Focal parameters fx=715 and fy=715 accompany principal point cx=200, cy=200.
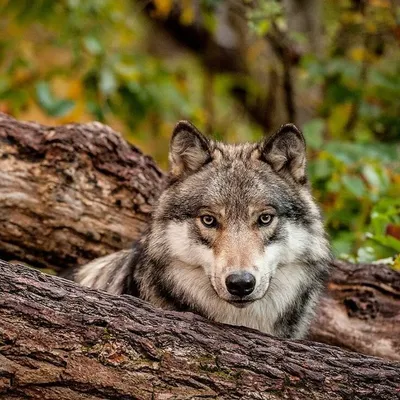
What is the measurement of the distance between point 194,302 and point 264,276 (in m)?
0.61

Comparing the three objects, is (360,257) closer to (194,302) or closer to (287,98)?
(194,302)

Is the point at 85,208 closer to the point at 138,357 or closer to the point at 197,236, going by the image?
the point at 197,236

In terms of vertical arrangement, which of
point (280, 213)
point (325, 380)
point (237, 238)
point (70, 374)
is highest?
point (280, 213)

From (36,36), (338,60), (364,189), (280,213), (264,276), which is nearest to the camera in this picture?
(264,276)

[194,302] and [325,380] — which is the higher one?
[194,302]

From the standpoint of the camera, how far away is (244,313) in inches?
176

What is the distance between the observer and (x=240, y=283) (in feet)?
12.7

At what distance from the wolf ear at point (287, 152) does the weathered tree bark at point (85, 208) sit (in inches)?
51.7

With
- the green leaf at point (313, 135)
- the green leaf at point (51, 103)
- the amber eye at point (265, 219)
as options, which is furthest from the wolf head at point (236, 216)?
the green leaf at point (51, 103)

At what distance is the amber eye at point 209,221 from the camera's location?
4289 millimetres

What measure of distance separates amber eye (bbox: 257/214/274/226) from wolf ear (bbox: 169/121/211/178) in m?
0.61

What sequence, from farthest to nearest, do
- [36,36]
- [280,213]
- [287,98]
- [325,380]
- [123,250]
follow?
[36,36], [287,98], [123,250], [280,213], [325,380]

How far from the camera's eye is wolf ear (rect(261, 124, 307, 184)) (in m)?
4.55

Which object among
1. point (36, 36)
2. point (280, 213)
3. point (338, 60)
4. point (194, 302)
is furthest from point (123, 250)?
point (36, 36)
